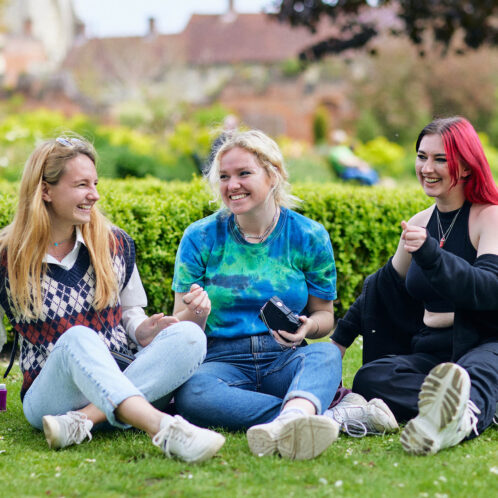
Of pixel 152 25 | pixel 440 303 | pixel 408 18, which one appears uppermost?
pixel 152 25

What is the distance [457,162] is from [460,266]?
640mm

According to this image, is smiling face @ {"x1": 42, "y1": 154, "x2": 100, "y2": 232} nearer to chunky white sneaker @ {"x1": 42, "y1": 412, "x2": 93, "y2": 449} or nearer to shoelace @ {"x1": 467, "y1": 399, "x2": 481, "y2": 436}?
chunky white sneaker @ {"x1": 42, "y1": 412, "x2": 93, "y2": 449}

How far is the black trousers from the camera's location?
3.36 metres

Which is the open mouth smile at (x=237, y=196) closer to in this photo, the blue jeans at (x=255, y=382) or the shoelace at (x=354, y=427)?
the blue jeans at (x=255, y=382)

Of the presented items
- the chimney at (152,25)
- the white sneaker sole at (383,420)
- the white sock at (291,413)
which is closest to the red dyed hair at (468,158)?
the white sneaker sole at (383,420)

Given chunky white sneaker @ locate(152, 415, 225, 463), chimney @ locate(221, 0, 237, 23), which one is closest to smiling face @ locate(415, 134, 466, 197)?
chunky white sneaker @ locate(152, 415, 225, 463)

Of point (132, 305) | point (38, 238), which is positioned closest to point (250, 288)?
point (132, 305)

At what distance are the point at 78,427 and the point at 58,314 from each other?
0.55 m

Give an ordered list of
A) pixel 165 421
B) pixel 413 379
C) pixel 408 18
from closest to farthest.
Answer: pixel 165 421, pixel 413 379, pixel 408 18

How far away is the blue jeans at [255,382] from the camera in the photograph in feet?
11.0

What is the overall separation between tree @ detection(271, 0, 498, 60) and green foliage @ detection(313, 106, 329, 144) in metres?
18.8

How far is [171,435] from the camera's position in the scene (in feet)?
9.86

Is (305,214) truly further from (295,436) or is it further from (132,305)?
(295,436)

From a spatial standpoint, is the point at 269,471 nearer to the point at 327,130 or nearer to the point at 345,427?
the point at 345,427
